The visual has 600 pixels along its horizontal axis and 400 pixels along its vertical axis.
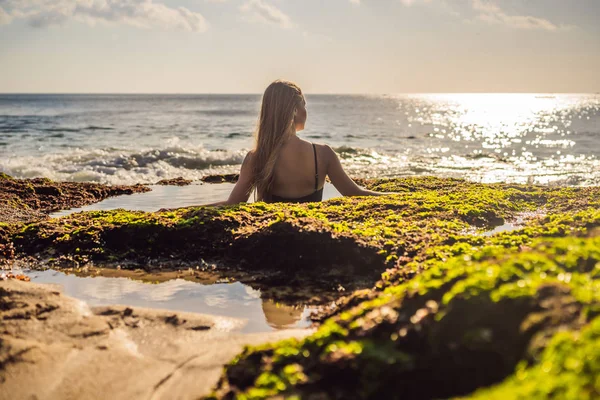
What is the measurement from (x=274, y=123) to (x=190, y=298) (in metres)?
2.69

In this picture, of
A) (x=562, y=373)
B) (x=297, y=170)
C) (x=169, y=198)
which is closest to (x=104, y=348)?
(x=562, y=373)

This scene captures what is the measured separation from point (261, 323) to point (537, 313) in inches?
77.2

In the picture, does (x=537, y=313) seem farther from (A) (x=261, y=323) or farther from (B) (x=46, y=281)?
(B) (x=46, y=281)

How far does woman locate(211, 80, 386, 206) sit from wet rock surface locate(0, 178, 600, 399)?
545mm

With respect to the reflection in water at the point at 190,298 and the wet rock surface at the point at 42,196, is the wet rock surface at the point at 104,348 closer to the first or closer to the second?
the reflection in water at the point at 190,298

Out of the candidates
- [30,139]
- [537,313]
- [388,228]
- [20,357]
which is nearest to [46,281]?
[20,357]

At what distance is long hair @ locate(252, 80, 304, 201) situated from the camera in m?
6.08

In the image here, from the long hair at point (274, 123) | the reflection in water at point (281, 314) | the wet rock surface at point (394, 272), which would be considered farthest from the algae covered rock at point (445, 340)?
the long hair at point (274, 123)

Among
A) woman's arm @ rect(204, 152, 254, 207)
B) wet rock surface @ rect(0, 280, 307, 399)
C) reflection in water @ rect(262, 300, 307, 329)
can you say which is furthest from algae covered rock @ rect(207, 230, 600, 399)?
woman's arm @ rect(204, 152, 254, 207)

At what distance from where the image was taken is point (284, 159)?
6312 mm

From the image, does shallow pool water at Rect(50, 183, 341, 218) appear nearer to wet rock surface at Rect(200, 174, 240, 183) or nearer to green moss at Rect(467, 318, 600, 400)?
wet rock surface at Rect(200, 174, 240, 183)

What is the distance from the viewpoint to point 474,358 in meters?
2.19

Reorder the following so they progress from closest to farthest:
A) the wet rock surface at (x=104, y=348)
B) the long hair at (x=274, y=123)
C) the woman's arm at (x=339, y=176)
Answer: the wet rock surface at (x=104, y=348) < the long hair at (x=274, y=123) < the woman's arm at (x=339, y=176)

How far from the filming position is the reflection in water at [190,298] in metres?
3.76
